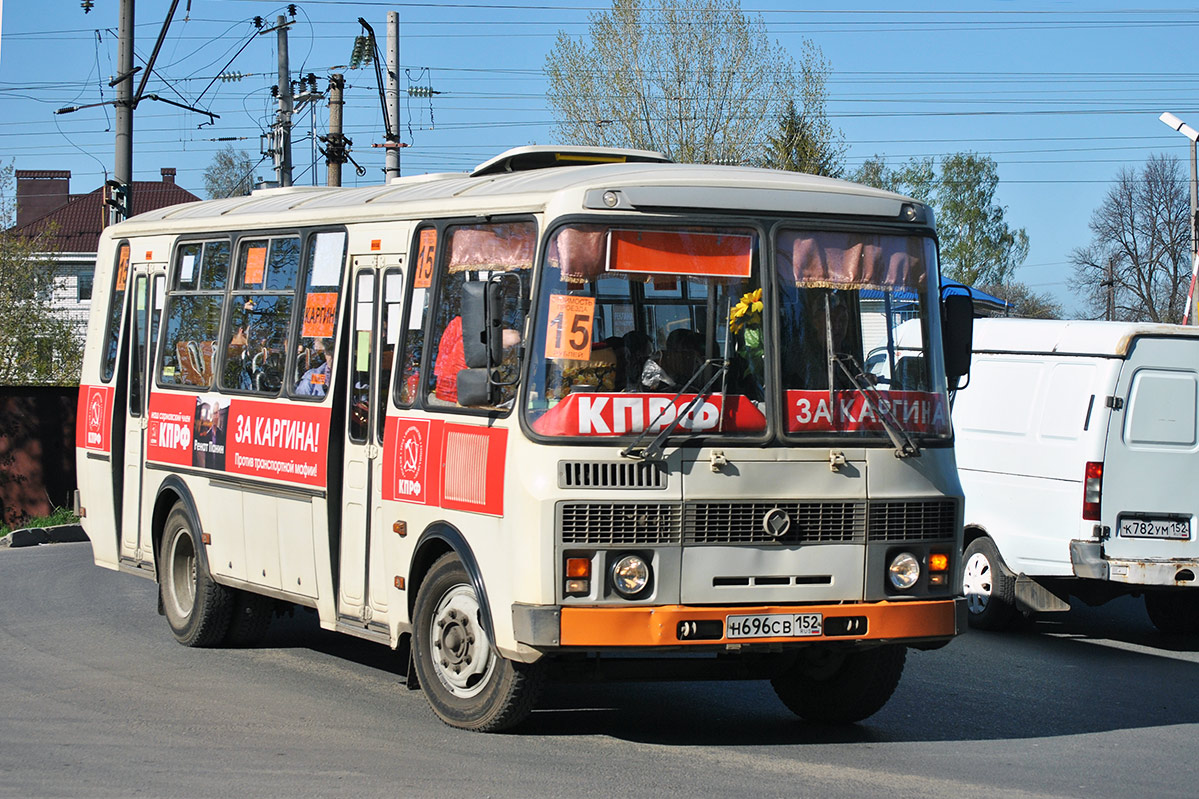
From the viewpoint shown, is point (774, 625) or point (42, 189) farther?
point (42, 189)

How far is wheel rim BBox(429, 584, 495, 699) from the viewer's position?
802cm

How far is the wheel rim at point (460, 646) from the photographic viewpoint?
8023mm

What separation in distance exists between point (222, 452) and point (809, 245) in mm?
4745

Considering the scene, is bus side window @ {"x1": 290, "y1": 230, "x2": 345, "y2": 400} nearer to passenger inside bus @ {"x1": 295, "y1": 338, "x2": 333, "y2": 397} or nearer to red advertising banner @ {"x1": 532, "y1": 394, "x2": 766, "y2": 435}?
passenger inside bus @ {"x1": 295, "y1": 338, "x2": 333, "y2": 397}

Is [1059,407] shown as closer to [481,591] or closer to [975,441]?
[975,441]

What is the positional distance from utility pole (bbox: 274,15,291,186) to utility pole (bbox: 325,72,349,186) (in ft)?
6.20

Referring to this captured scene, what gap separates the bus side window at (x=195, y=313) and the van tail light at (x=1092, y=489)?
21.0 ft

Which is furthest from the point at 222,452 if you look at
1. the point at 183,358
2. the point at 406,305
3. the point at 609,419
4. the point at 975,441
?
the point at 975,441

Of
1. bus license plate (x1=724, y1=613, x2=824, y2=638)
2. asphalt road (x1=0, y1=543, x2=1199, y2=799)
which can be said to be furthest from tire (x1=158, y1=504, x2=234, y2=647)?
bus license plate (x1=724, y1=613, x2=824, y2=638)

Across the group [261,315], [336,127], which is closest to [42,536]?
[261,315]

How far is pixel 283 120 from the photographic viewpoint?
3678 centimetres

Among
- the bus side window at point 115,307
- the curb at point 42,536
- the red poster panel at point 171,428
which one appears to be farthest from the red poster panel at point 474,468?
the curb at point 42,536

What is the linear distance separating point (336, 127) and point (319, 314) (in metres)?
25.2

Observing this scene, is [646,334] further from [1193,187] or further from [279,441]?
[1193,187]
